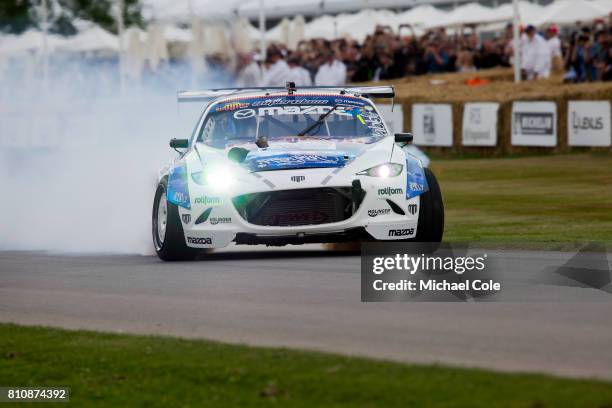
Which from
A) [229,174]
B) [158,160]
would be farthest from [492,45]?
[229,174]

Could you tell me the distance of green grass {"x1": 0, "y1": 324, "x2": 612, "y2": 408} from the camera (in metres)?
5.55

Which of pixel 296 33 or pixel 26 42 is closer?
pixel 296 33

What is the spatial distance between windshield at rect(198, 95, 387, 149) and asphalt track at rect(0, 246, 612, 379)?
122 cm

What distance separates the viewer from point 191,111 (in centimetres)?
3041

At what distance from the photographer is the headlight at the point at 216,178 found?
Answer: 1110cm

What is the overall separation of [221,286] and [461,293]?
6.05 ft

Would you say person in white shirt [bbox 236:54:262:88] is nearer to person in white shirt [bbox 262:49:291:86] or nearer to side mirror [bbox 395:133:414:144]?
person in white shirt [bbox 262:49:291:86]

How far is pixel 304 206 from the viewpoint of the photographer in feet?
35.8

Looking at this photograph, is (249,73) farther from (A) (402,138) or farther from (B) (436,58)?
(A) (402,138)

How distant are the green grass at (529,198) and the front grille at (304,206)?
224 cm

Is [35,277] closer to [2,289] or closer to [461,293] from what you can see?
[2,289]

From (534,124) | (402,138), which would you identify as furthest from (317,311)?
(534,124)

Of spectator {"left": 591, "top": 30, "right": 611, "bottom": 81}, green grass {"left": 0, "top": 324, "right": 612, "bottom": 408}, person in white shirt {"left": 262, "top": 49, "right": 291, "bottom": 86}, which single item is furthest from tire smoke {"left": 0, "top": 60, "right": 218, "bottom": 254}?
spectator {"left": 591, "top": 30, "right": 611, "bottom": 81}

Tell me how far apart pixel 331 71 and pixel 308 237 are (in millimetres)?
19641
